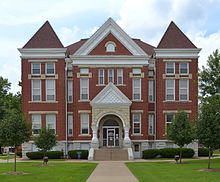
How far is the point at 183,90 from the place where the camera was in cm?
4353

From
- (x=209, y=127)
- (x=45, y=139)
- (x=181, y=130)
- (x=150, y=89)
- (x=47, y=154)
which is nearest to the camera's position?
(x=209, y=127)

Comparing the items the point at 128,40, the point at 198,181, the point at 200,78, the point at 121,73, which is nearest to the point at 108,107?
A: the point at 121,73

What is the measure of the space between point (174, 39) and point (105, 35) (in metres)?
8.17

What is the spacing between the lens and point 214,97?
3853 centimetres

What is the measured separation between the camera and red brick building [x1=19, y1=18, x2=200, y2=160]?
42.9 meters

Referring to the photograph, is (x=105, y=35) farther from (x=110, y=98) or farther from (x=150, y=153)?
(x=150, y=153)

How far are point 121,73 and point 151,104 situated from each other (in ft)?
16.9

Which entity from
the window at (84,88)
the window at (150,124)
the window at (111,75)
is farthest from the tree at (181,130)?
the window at (84,88)

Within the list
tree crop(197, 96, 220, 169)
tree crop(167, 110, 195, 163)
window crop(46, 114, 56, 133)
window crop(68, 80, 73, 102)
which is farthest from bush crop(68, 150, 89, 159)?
tree crop(197, 96, 220, 169)

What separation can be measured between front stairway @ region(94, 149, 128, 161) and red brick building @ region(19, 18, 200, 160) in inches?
105

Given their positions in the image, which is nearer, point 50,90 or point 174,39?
point 50,90

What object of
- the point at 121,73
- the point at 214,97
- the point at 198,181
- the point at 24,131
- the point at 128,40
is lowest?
the point at 198,181

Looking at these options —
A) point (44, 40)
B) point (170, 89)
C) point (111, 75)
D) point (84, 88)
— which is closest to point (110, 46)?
point (111, 75)

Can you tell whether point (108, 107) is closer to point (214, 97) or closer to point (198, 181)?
point (214, 97)
